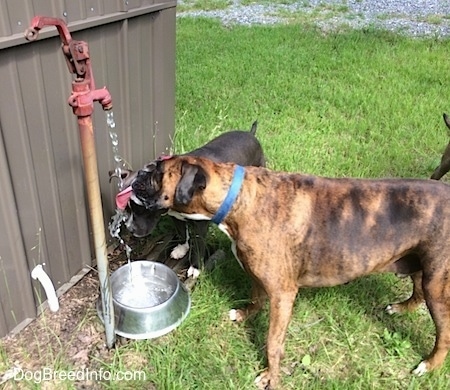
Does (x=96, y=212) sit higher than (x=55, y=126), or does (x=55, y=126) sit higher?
(x=55, y=126)

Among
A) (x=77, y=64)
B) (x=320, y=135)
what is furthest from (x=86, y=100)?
(x=320, y=135)

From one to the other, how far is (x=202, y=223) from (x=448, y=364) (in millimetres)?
1721

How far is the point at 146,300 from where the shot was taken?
3441mm

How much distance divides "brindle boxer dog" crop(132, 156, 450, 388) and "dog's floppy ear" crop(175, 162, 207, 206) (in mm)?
23

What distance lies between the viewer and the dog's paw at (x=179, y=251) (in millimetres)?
3908

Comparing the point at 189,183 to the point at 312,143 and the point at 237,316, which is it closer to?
the point at 237,316

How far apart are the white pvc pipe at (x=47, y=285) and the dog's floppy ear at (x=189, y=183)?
1.20 metres

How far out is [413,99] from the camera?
656 centimetres

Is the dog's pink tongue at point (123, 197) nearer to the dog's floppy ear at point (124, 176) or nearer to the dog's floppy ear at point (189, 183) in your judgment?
the dog's floppy ear at point (124, 176)

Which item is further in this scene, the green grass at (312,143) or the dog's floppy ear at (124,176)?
the dog's floppy ear at (124,176)

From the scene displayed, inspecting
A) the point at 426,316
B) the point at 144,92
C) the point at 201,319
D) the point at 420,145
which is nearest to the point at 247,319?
the point at 201,319

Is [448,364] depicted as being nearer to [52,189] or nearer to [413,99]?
[52,189]

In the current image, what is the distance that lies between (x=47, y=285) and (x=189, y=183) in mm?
1332

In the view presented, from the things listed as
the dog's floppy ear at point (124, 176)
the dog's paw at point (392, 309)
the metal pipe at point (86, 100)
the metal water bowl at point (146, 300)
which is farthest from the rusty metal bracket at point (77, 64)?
the dog's paw at point (392, 309)
